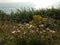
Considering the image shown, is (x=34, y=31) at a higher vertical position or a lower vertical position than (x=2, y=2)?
higher

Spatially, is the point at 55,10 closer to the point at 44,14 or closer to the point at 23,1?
the point at 44,14

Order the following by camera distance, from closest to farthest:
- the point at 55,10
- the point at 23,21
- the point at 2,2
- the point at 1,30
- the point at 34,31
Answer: the point at 34,31
the point at 1,30
the point at 23,21
the point at 55,10
the point at 2,2

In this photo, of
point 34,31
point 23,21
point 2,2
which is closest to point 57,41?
point 34,31

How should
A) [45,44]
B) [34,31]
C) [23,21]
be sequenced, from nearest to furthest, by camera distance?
[45,44], [34,31], [23,21]

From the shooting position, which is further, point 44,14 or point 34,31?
point 44,14

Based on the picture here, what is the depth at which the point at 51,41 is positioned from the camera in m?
6.76

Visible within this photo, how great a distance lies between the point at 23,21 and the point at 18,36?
319cm

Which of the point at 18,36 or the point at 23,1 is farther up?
the point at 18,36

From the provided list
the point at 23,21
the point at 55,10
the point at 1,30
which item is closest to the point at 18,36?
the point at 1,30

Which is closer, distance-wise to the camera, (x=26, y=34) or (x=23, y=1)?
(x=26, y=34)

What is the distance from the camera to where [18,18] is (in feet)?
32.8

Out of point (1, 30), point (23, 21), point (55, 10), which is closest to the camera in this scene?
point (1, 30)

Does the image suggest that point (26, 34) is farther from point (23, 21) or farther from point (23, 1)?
point (23, 1)

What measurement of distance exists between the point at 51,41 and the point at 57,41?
9.0 inches
